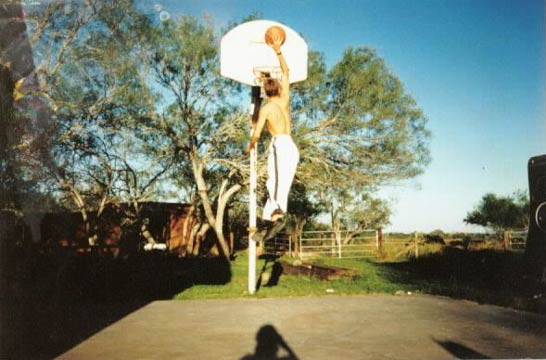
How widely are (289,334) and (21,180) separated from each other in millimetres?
10018

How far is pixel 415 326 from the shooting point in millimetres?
5484

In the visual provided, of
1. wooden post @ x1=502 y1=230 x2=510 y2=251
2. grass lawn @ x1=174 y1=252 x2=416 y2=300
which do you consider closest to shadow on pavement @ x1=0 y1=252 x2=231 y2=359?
grass lawn @ x1=174 y1=252 x2=416 y2=300

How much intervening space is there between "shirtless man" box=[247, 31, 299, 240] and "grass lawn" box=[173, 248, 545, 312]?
17.9 ft

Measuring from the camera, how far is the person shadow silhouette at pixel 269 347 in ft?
13.8

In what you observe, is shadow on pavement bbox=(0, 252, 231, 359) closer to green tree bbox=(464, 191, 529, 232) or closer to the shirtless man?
the shirtless man

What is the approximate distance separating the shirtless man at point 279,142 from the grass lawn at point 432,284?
544 centimetres

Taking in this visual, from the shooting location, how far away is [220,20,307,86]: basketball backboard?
12.3 ft

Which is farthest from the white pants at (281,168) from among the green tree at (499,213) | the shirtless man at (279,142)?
the green tree at (499,213)

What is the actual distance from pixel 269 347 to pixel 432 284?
21.4 feet

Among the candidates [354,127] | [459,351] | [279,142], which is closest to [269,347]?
[459,351]

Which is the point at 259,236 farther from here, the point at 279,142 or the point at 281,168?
the point at 279,142

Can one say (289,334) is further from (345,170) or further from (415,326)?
(345,170)

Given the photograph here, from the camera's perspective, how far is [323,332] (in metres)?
5.22

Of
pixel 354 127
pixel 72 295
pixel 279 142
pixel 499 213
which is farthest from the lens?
pixel 499 213
